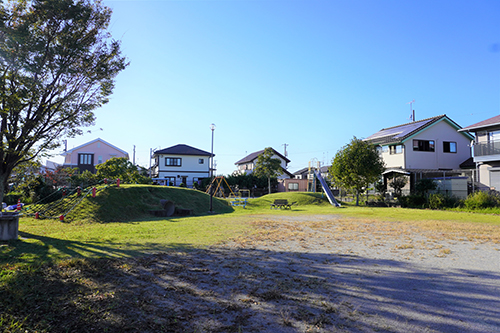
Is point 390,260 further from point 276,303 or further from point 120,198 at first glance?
point 120,198

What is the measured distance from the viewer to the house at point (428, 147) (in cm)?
2950

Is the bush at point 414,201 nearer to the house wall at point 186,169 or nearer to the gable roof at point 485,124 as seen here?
the gable roof at point 485,124

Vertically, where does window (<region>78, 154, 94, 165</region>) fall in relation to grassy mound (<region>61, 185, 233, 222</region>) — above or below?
above

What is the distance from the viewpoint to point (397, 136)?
1212 inches

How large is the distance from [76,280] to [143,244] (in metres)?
3.12

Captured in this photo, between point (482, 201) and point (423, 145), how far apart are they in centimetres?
1404

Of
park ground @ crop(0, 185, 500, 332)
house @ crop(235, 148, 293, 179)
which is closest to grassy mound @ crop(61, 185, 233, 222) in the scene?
park ground @ crop(0, 185, 500, 332)

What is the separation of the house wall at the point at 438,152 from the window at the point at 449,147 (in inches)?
12.9

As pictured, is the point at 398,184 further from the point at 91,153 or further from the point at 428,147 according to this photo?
the point at 91,153

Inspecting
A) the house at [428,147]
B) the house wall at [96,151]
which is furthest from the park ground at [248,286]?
the house wall at [96,151]

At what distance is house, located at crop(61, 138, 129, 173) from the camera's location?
46.0 m

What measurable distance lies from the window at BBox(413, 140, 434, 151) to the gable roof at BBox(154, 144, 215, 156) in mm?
29705

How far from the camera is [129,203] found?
15820 millimetres

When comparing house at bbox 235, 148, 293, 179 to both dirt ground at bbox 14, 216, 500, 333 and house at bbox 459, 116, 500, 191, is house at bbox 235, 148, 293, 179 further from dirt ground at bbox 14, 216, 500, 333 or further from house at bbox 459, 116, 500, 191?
dirt ground at bbox 14, 216, 500, 333
